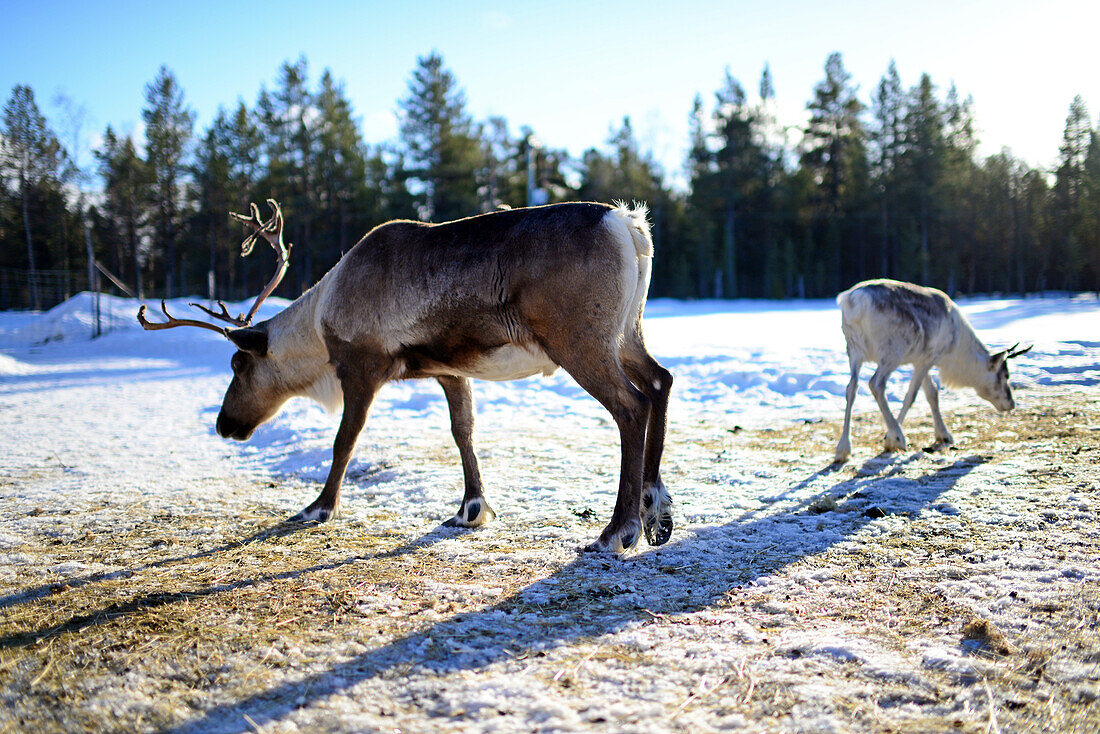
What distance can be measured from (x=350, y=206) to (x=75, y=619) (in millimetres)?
39093

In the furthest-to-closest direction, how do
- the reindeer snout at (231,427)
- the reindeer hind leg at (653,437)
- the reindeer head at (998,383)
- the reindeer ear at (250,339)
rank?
the reindeer head at (998,383), the reindeer snout at (231,427), the reindeer ear at (250,339), the reindeer hind leg at (653,437)

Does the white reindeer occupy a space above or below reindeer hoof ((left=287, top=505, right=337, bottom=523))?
above

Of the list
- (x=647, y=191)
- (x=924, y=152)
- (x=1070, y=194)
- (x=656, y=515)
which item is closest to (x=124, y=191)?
(x=647, y=191)

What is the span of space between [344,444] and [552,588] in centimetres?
204

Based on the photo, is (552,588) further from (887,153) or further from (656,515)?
(887,153)

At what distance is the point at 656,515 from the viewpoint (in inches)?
156

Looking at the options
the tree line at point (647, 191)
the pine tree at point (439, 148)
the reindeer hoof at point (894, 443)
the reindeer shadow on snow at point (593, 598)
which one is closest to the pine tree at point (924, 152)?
the tree line at point (647, 191)

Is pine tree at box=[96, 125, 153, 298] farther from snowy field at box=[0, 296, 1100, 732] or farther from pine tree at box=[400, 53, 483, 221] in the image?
snowy field at box=[0, 296, 1100, 732]

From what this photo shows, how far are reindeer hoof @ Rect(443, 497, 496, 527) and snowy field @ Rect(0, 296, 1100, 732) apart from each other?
0.33 feet

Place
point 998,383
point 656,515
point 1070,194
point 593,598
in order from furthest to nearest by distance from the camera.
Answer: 1. point 1070,194
2. point 998,383
3. point 656,515
4. point 593,598

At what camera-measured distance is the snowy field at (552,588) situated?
6.92 feet

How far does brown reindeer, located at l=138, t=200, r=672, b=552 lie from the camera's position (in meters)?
3.81

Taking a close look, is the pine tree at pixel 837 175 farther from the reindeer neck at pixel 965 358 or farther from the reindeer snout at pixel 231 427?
the reindeer snout at pixel 231 427

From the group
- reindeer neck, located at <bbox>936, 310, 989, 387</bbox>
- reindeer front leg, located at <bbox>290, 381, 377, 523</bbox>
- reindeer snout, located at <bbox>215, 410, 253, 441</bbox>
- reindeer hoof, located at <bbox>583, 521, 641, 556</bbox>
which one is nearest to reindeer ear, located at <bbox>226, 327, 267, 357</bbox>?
reindeer snout, located at <bbox>215, 410, 253, 441</bbox>
